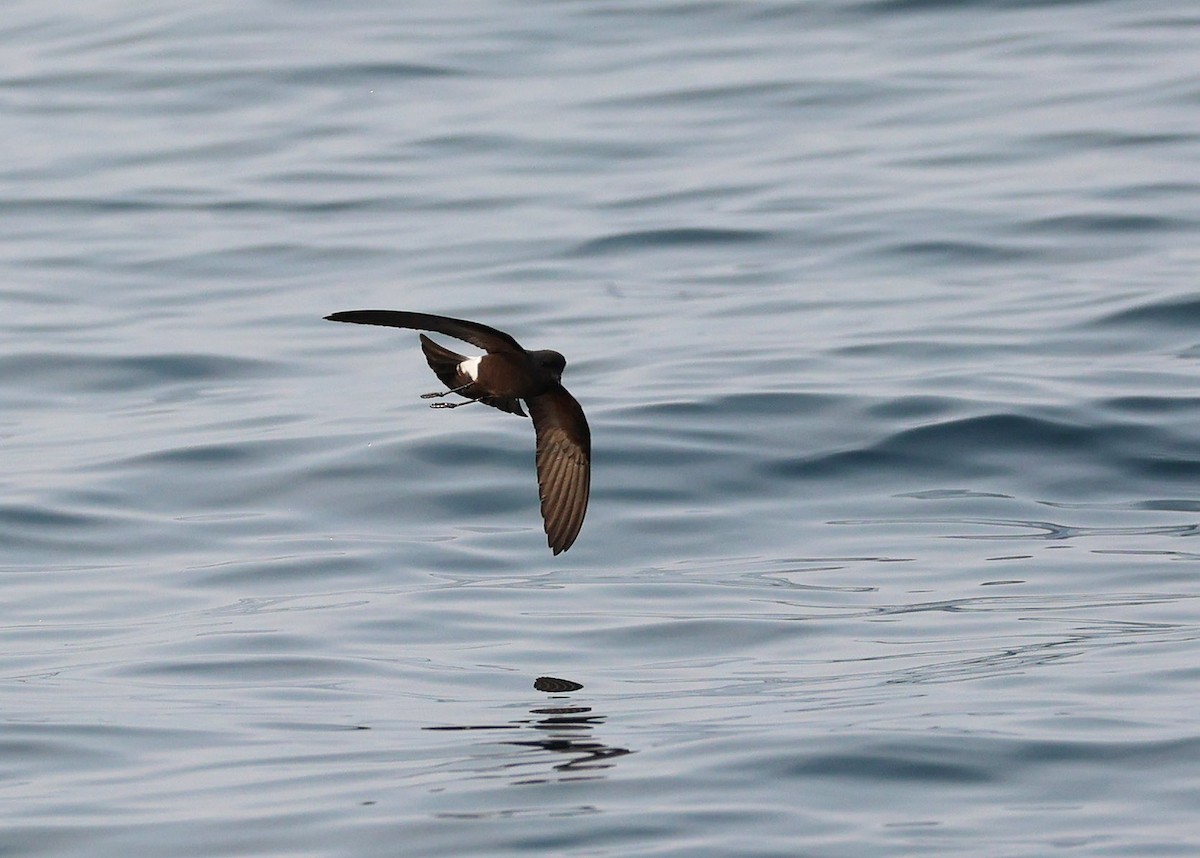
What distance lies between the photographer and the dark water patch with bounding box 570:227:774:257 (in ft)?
58.2

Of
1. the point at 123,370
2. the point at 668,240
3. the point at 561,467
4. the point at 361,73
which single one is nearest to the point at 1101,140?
the point at 668,240

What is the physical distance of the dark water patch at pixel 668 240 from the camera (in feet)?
58.2

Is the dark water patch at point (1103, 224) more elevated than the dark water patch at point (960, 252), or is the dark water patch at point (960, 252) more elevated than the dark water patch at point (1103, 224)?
the dark water patch at point (1103, 224)

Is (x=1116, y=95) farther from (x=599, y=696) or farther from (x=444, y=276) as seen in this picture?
(x=599, y=696)

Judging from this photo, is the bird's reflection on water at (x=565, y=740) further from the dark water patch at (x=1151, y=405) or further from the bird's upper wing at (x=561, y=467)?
the dark water patch at (x=1151, y=405)

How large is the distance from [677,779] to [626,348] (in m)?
8.27

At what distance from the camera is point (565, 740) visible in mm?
7766

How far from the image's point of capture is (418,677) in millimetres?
8938

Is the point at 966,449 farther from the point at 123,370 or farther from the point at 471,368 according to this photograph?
the point at 123,370


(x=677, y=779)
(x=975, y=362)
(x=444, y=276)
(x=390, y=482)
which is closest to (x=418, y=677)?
(x=677, y=779)

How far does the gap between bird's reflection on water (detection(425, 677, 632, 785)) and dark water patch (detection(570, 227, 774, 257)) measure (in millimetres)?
9455

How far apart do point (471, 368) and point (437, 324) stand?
800 mm

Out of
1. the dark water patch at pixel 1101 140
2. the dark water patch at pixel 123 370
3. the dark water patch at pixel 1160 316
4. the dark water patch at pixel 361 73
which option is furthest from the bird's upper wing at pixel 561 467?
the dark water patch at pixel 361 73

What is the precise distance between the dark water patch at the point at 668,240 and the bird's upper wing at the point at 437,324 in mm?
10315
